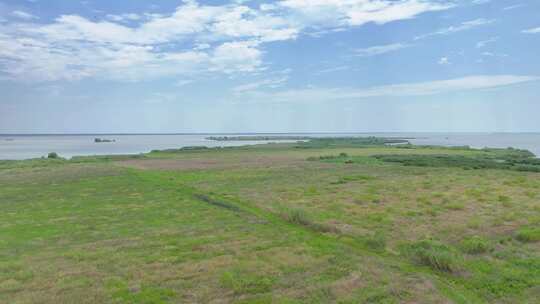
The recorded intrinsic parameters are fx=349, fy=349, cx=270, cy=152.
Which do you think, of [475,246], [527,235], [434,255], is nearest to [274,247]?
[434,255]

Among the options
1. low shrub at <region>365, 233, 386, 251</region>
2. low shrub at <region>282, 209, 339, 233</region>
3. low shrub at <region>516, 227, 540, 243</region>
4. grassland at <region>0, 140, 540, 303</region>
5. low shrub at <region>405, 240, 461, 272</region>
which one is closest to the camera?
grassland at <region>0, 140, 540, 303</region>

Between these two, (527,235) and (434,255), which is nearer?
(434,255)

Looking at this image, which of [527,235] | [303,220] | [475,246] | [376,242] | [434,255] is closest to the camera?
[434,255]

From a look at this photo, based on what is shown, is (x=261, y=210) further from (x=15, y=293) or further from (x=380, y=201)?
(x=15, y=293)

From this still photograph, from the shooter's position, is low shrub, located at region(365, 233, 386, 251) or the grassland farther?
low shrub, located at region(365, 233, 386, 251)

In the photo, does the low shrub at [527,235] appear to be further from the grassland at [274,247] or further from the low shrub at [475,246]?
the low shrub at [475,246]

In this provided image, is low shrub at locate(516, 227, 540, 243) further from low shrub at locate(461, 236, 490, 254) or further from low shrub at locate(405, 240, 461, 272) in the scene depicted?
low shrub at locate(405, 240, 461, 272)

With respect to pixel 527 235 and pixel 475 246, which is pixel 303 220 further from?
pixel 527 235

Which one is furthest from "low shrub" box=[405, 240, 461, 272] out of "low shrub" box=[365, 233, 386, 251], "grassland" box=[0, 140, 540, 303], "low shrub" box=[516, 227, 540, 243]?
"low shrub" box=[516, 227, 540, 243]

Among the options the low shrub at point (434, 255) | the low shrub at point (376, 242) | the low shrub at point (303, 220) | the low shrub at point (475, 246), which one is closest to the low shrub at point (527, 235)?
the low shrub at point (475, 246)
